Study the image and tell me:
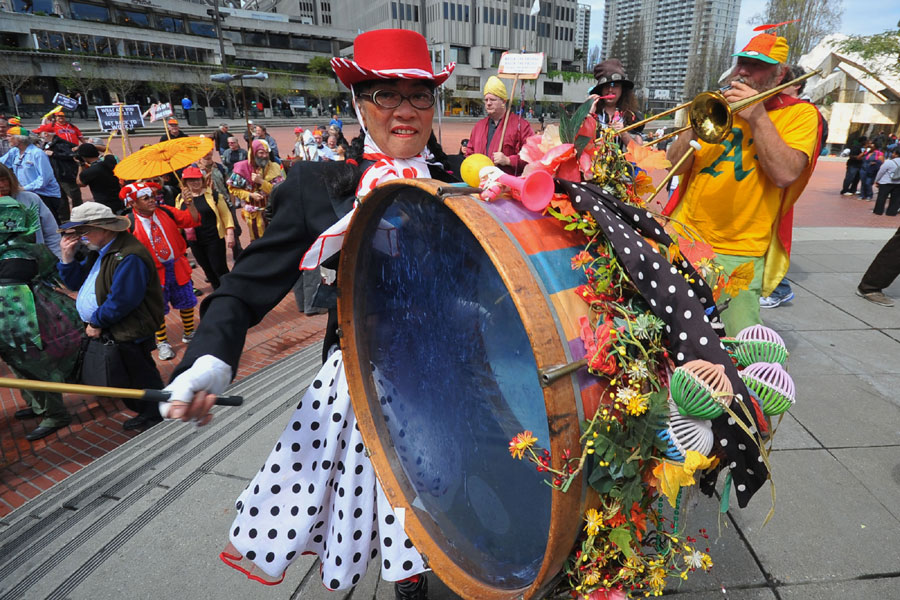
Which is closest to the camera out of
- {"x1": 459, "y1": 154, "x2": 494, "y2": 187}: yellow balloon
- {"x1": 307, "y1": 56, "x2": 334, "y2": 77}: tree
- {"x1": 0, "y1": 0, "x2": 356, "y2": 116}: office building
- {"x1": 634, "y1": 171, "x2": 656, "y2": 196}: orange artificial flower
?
{"x1": 459, "y1": 154, "x2": 494, "y2": 187}: yellow balloon

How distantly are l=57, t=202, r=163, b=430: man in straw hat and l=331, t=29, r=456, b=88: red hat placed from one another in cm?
279

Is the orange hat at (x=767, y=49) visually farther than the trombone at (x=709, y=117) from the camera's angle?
Yes

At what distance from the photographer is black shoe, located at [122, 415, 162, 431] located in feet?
12.5

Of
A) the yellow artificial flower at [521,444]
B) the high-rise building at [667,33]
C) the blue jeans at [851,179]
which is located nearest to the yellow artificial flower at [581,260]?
the yellow artificial flower at [521,444]

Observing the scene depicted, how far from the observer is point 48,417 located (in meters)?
3.72

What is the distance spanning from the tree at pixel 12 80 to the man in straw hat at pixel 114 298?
46.1 metres

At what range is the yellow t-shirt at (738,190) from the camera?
97.3 inches

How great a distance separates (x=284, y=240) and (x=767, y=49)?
2.35 m

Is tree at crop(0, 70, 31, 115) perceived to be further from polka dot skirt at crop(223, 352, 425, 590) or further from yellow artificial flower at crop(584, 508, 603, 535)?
yellow artificial flower at crop(584, 508, 603, 535)

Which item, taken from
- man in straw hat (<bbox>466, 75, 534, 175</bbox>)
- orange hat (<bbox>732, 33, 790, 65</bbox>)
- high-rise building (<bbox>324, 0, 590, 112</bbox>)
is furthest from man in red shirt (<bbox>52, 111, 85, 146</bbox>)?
high-rise building (<bbox>324, 0, 590, 112</bbox>)

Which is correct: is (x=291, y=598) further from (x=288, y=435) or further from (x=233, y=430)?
(x=233, y=430)

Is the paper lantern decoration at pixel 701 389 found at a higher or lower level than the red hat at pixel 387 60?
lower

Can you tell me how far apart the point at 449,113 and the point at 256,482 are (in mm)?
56316

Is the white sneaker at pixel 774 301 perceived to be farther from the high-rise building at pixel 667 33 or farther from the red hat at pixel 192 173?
the high-rise building at pixel 667 33
